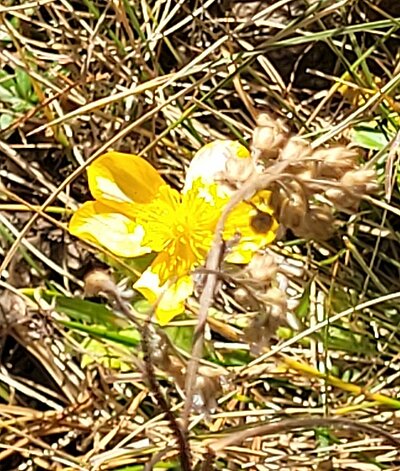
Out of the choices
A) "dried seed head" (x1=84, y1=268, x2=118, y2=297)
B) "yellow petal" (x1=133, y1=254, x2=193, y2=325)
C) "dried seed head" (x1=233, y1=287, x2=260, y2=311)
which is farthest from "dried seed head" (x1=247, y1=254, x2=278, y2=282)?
"yellow petal" (x1=133, y1=254, x2=193, y2=325)

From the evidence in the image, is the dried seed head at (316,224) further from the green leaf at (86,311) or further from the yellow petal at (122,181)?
the green leaf at (86,311)

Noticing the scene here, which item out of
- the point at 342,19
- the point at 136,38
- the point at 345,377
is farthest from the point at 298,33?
the point at 345,377

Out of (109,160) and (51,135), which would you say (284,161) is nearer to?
(109,160)

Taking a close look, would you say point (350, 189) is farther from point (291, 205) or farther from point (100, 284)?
point (100, 284)

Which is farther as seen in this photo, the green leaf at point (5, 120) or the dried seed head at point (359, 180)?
the green leaf at point (5, 120)

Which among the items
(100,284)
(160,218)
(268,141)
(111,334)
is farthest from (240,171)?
(111,334)

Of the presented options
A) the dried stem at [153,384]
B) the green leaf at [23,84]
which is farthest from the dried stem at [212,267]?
the green leaf at [23,84]
